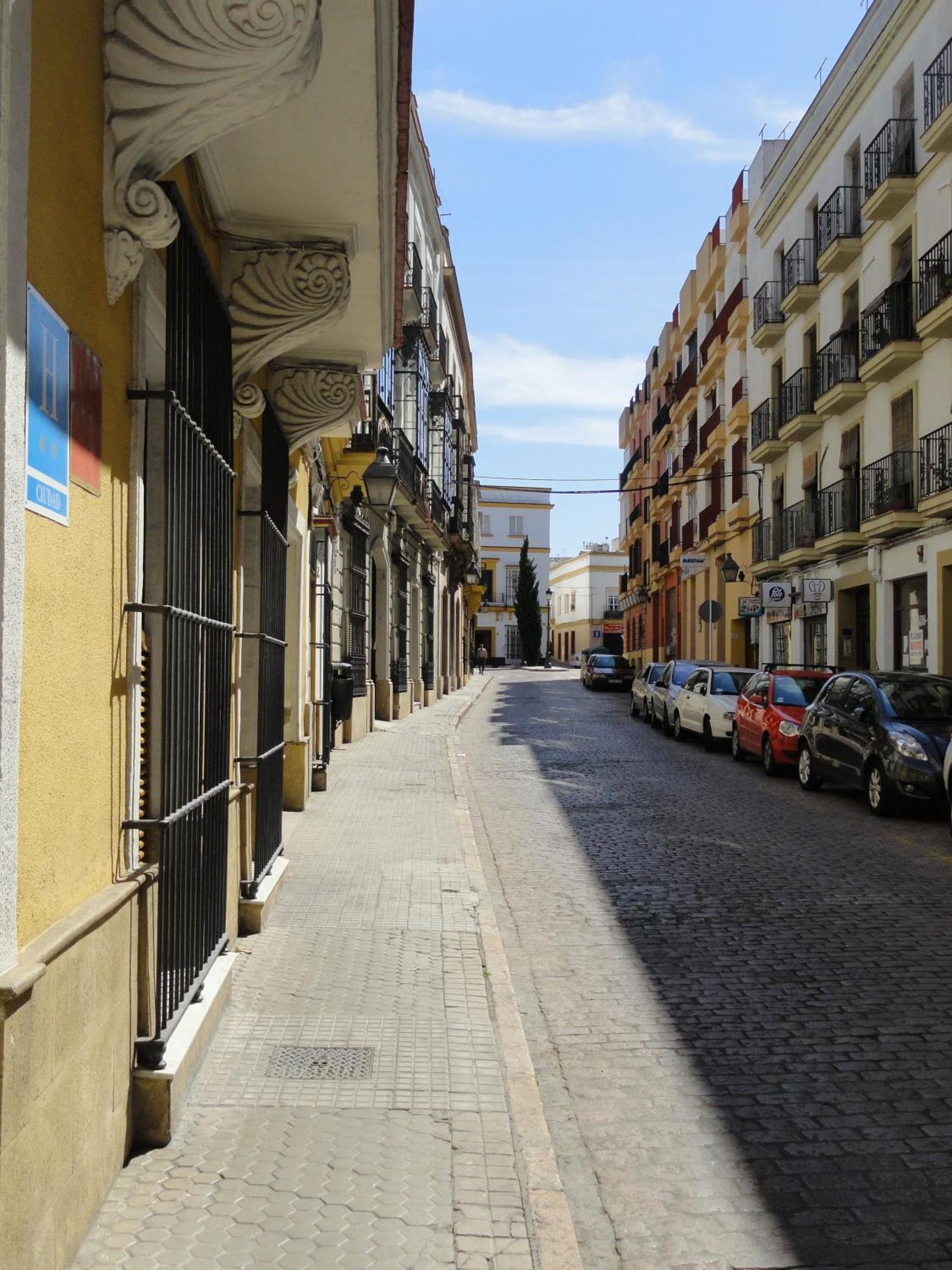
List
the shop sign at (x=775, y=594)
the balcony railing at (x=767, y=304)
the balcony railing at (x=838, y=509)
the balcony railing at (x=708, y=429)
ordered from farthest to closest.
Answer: the balcony railing at (x=708, y=429), the balcony railing at (x=767, y=304), the shop sign at (x=775, y=594), the balcony railing at (x=838, y=509)

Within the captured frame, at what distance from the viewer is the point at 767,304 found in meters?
32.0

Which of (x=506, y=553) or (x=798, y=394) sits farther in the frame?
(x=506, y=553)

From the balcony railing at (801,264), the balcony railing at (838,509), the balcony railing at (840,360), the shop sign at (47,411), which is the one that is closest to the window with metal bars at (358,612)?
the balcony railing at (838,509)

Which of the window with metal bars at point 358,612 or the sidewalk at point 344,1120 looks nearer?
the sidewalk at point 344,1120

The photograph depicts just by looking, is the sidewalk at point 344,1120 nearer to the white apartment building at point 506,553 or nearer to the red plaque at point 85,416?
the red plaque at point 85,416

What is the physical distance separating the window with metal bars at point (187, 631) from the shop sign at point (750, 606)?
78.5ft

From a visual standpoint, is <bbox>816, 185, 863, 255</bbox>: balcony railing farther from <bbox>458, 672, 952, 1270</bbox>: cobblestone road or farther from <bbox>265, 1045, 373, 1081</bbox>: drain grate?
<bbox>265, 1045, 373, 1081</bbox>: drain grate

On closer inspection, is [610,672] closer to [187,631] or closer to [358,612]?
[358,612]

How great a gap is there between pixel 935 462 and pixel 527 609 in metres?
63.8

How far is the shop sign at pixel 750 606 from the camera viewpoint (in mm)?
28844

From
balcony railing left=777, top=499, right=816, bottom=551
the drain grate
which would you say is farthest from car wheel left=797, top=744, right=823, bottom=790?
balcony railing left=777, top=499, right=816, bottom=551

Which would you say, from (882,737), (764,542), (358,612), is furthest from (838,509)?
(882,737)

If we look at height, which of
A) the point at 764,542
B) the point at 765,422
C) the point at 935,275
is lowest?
the point at 764,542

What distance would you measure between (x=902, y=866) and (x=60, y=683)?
8.03 meters
